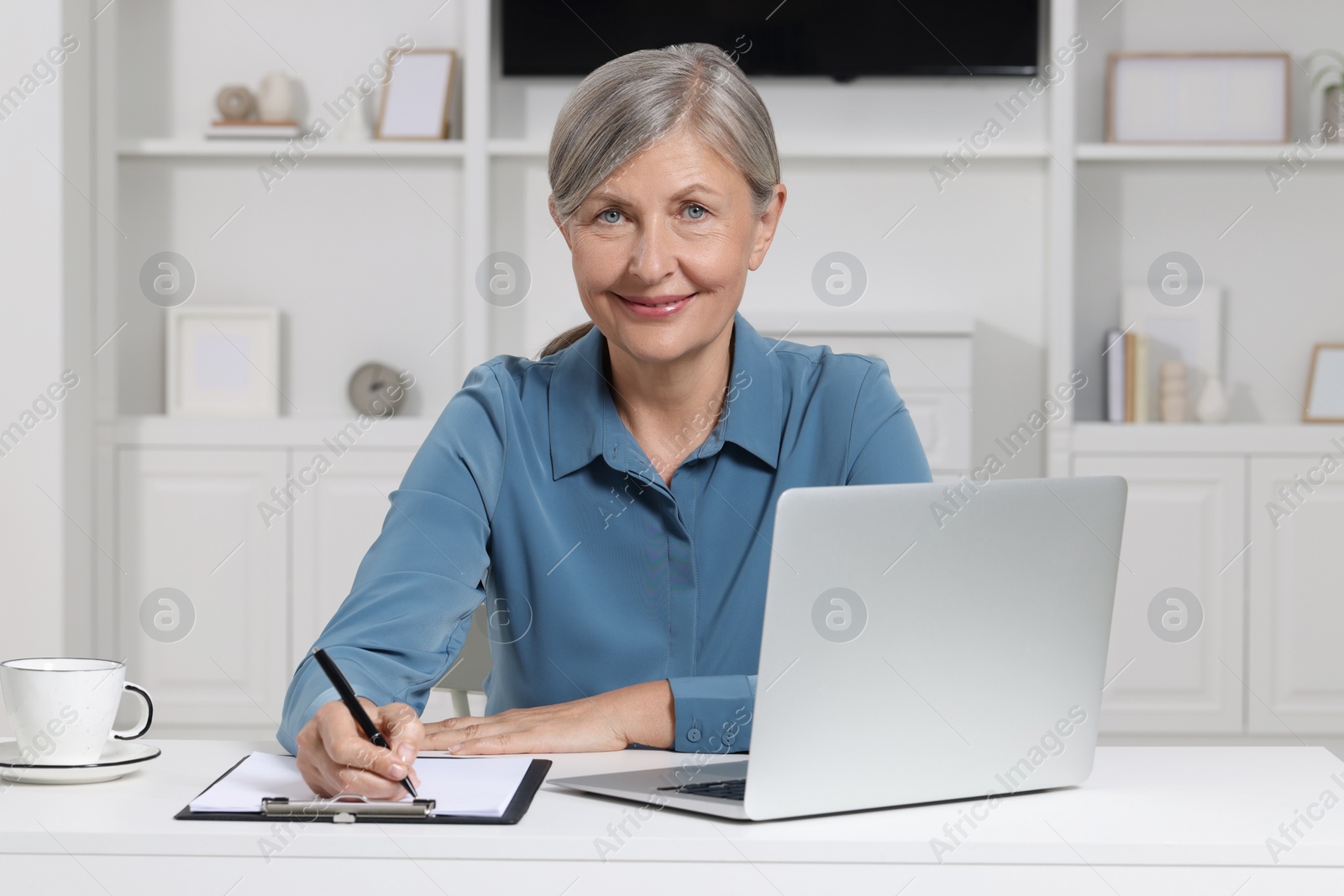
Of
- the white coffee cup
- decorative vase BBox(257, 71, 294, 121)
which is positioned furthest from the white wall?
the white coffee cup

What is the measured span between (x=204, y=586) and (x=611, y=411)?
7.38ft

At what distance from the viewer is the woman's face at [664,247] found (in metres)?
1.22

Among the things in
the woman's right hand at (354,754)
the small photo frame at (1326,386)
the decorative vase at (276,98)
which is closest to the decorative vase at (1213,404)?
the small photo frame at (1326,386)

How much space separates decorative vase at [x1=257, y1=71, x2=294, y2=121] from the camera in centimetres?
336

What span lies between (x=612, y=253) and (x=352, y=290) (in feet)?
7.83

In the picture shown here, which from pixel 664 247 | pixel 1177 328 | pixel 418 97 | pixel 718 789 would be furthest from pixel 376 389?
pixel 718 789

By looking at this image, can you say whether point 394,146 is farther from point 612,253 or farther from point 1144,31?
point 612,253

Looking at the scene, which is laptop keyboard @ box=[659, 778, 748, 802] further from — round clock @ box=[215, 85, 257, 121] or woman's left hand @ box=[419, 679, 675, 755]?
round clock @ box=[215, 85, 257, 121]

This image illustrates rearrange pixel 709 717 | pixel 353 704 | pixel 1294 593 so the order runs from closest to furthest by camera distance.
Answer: pixel 353 704, pixel 709 717, pixel 1294 593

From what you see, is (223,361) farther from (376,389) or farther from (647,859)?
(647,859)

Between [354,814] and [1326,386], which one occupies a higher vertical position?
[1326,386]

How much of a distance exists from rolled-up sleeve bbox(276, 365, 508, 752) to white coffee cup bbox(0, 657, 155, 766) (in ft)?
Answer: 0.45

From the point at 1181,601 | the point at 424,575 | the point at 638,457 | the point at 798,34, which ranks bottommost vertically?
the point at 1181,601

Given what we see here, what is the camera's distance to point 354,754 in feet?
2.70
